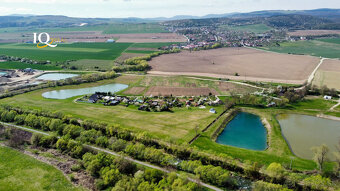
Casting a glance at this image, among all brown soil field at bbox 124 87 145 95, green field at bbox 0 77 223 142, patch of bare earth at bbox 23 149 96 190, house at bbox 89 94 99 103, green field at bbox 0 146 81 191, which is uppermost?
brown soil field at bbox 124 87 145 95

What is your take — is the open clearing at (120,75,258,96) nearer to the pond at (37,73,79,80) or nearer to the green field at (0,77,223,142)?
the green field at (0,77,223,142)

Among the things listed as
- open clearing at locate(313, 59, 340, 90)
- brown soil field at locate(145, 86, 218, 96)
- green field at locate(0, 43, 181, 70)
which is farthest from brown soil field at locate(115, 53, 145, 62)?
open clearing at locate(313, 59, 340, 90)

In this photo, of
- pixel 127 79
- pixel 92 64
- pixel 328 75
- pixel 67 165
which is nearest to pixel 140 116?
pixel 67 165

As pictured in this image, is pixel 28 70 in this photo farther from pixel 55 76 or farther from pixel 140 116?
pixel 140 116

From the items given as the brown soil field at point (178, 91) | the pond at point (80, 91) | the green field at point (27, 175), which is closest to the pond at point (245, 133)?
the brown soil field at point (178, 91)

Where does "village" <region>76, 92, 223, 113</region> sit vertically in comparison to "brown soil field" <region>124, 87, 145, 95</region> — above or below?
below
